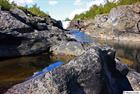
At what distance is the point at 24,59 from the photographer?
27.6m

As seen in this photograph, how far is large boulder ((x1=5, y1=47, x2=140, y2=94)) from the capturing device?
11234mm

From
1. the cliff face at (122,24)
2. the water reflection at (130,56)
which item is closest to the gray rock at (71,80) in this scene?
the water reflection at (130,56)

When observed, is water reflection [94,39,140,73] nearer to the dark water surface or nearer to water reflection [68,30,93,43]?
water reflection [68,30,93,43]

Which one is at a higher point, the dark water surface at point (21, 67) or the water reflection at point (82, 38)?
the dark water surface at point (21, 67)

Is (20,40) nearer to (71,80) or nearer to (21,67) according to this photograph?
(21,67)

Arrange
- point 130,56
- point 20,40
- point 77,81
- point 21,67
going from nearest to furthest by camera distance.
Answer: point 77,81 < point 21,67 < point 20,40 < point 130,56

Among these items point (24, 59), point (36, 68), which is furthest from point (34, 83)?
point (24, 59)

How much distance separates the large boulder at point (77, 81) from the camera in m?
11.2

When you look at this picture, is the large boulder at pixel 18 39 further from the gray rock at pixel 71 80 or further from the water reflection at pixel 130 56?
the gray rock at pixel 71 80

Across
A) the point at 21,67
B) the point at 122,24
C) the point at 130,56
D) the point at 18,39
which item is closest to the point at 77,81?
the point at 21,67

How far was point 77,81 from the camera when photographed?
1230 centimetres

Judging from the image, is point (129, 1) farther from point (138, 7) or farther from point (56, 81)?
point (56, 81)

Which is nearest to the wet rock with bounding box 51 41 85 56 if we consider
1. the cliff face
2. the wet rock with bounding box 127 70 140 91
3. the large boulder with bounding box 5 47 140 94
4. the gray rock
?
the wet rock with bounding box 127 70 140 91

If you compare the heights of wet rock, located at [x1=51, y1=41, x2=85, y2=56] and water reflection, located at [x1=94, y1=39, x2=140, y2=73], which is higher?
wet rock, located at [x1=51, y1=41, x2=85, y2=56]
